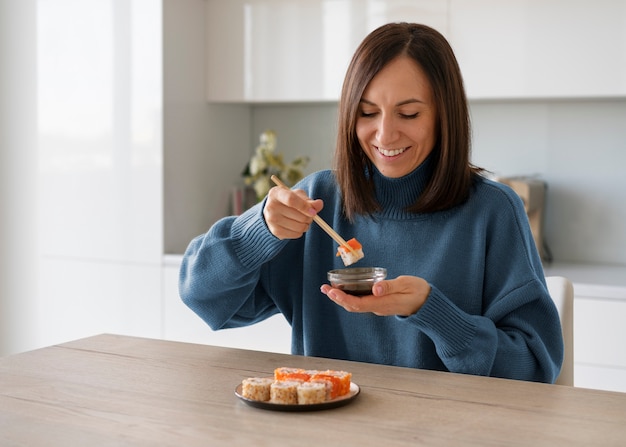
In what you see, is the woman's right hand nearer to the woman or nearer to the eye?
the woman

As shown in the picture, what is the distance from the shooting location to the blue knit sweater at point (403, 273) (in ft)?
5.00

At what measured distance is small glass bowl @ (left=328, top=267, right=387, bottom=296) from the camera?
52.4 inches

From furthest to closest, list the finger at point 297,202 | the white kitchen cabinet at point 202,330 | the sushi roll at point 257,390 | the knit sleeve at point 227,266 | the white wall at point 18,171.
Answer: the white wall at point 18,171, the white kitchen cabinet at point 202,330, the knit sleeve at point 227,266, the finger at point 297,202, the sushi roll at point 257,390

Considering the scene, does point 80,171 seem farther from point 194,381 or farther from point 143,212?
point 194,381

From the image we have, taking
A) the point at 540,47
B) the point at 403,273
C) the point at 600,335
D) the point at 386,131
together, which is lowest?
the point at 600,335

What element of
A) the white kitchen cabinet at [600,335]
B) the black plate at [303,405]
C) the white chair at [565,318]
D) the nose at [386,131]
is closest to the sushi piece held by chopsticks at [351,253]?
the nose at [386,131]

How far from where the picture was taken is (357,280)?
1.34 metres

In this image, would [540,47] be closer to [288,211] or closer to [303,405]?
[288,211]

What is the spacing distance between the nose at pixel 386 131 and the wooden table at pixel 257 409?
0.41m

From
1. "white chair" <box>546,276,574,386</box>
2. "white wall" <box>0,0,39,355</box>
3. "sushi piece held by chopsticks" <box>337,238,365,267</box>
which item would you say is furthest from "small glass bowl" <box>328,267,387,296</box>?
"white wall" <box>0,0,39,355</box>

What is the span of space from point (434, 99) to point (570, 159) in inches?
65.5

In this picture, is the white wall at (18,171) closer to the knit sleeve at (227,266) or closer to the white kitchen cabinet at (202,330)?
the white kitchen cabinet at (202,330)

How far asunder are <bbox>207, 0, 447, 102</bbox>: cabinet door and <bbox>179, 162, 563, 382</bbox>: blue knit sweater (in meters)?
1.35

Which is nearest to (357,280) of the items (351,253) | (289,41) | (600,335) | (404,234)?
(351,253)
